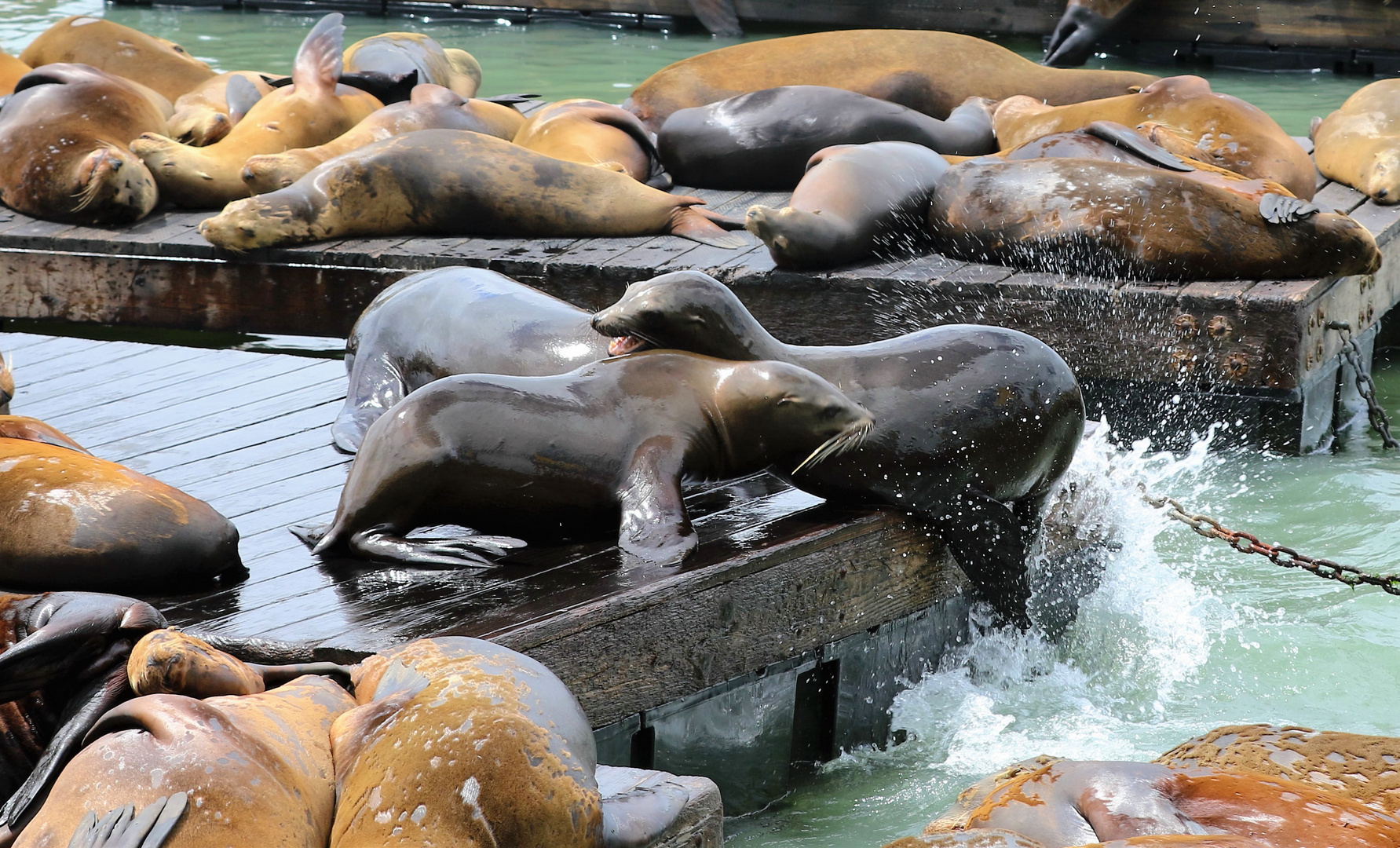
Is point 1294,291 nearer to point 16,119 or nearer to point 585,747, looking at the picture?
point 585,747

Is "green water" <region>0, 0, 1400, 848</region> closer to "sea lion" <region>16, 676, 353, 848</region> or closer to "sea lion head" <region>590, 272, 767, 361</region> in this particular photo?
"sea lion head" <region>590, 272, 767, 361</region>

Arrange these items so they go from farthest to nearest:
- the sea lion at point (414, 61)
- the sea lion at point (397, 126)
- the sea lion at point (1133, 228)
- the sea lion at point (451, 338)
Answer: the sea lion at point (414, 61) → the sea lion at point (397, 126) → the sea lion at point (1133, 228) → the sea lion at point (451, 338)

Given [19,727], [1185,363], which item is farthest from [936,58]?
[19,727]

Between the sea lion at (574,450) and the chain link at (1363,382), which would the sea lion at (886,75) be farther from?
the sea lion at (574,450)

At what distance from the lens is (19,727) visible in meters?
2.67

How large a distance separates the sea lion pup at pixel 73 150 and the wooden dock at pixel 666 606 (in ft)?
9.00

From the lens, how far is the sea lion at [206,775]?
192 cm

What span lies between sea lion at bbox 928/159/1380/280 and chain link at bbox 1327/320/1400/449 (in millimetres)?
278

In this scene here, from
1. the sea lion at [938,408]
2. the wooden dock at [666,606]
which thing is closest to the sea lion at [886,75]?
the wooden dock at [666,606]

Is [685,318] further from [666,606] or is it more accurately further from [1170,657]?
[1170,657]

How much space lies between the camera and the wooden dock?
320cm

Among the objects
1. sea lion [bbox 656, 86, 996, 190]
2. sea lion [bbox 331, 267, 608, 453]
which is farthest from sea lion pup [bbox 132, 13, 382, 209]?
sea lion [bbox 331, 267, 608, 453]

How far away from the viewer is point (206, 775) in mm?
1962

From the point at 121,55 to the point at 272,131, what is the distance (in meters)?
3.16
